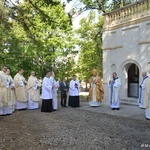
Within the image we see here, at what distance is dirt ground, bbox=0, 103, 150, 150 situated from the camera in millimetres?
5582

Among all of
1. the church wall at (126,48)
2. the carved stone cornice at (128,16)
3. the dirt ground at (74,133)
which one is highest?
the carved stone cornice at (128,16)

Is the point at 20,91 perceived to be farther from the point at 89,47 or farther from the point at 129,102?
the point at 89,47

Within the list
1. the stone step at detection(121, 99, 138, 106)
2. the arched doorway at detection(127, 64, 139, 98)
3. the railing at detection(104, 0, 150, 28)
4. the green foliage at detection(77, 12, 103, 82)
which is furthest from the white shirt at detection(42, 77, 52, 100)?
the green foliage at detection(77, 12, 103, 82)

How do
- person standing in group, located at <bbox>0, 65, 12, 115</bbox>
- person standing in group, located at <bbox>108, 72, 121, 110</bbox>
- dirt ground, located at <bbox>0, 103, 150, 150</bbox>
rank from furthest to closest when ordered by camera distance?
person standing in group, located at <bbox>108, 72, 121, 110</bbox> < person standing in group, located at <bbox>0, 65, 12, 115</bbox> < dirt ground, located at <bbox>0, 103, 150, 150</bbox>

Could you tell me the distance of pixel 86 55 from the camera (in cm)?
2297

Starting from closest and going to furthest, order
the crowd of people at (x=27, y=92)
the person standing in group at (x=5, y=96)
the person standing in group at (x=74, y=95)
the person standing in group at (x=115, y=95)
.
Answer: the person standing in group at (x=5, y=96), the crowd of people at (x=27, y=92), the person standing in group at (x=115, y=95), the person standing in group at (x=74, y=95)

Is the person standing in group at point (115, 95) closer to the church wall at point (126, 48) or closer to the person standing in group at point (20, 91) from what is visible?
the church wall at point (126, 48)

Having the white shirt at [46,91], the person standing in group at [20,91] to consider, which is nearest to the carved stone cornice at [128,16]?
the white shirt at [46,91]

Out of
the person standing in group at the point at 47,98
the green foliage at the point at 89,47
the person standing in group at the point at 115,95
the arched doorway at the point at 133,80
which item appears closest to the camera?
the person standing in group at the point at 47,98

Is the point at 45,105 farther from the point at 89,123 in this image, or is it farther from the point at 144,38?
the point at 144,38

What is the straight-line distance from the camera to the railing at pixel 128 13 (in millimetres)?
11962

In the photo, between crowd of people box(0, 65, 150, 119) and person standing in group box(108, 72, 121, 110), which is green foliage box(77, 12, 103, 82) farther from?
person standing in group box(108, 72, 121, 110)

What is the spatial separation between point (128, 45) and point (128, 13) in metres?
1.78

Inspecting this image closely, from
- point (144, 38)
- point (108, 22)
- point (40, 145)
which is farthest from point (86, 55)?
point (40, 145)
